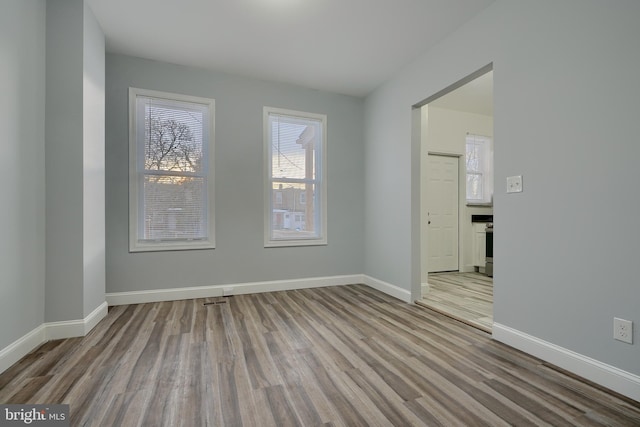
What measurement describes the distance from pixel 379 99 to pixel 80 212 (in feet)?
12.3

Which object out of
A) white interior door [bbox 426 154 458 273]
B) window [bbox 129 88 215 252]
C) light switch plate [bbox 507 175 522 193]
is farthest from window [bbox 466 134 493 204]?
window [bbox 129 88 215 252]

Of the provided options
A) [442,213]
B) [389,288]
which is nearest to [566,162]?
[389,288]

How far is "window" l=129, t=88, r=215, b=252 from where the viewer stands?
11.3 ft

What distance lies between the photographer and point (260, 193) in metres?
3.97

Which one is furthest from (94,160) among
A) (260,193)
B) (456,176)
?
(456,176)

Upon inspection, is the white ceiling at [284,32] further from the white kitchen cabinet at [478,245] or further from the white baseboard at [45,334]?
the white kitchen cabinet at [478,245]

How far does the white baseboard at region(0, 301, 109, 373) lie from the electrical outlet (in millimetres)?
3847

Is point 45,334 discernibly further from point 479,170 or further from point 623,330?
point 479,170

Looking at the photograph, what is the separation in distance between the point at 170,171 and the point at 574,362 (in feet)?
13.7

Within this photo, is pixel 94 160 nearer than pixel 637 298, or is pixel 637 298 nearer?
pixel 637 298

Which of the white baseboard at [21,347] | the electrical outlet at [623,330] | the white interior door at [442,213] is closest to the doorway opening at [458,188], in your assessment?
the white interior door at [442,213]

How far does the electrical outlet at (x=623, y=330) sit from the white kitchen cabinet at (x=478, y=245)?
399cm

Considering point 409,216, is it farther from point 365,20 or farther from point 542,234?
point 365,20

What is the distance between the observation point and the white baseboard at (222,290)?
3.37 meters
